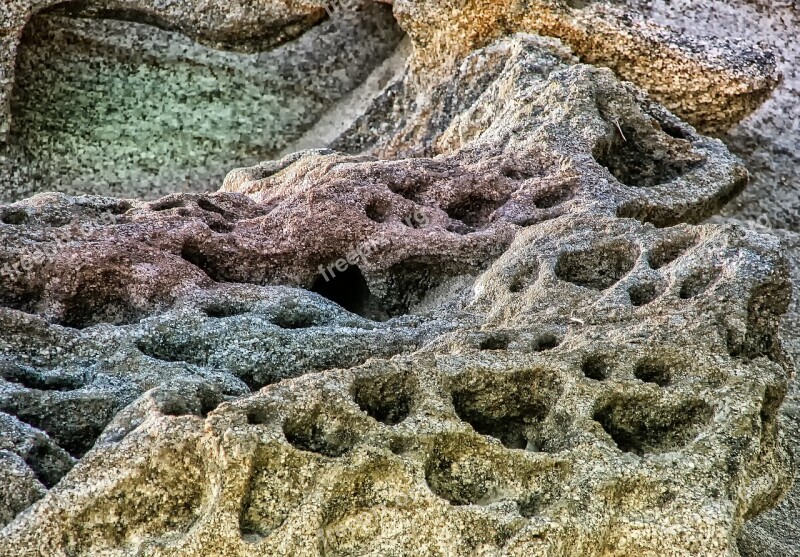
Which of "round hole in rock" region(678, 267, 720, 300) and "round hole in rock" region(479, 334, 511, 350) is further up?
"round hole in rock" region(479, 334, 511, 350)

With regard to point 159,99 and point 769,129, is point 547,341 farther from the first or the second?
point 159,99

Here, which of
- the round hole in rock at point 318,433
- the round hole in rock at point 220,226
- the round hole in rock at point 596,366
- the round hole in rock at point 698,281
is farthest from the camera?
the round hole in rock at point 220,226

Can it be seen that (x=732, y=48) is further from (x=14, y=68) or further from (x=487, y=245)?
(x=14, y=68)

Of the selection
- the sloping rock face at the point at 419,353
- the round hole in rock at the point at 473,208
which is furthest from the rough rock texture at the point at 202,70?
the round hole in rock at the point at 473,208

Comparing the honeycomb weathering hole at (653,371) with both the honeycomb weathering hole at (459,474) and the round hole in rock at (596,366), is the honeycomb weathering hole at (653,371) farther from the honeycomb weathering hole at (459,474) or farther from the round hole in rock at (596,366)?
the honeycomb weathering hole at (459,474)

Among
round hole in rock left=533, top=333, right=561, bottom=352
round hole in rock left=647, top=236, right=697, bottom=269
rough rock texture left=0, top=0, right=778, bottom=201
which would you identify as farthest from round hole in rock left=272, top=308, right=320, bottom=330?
rough rock texture left=0, top=0, right=778, bottom=201

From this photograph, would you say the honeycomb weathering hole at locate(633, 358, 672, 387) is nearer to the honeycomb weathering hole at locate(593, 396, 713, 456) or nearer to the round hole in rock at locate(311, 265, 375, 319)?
the honeycomb weathering hole at locate(593, 396, 713, 456)

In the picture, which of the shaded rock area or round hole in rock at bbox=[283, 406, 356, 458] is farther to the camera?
the shaded rock area
